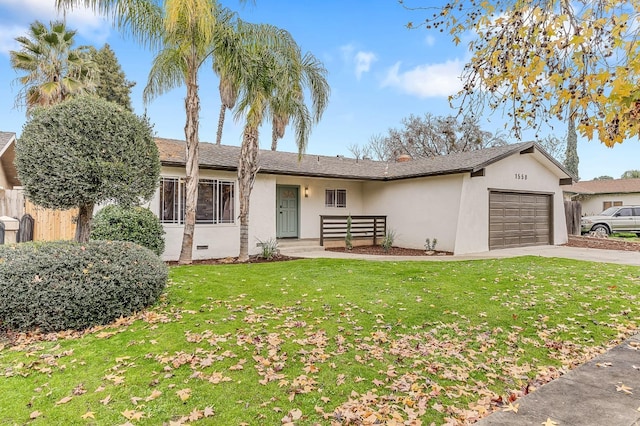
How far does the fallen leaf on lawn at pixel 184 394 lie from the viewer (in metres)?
3.14

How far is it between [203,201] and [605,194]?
30725 millimetres

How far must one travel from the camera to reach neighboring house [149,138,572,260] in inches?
473

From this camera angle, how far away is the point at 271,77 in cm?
1015

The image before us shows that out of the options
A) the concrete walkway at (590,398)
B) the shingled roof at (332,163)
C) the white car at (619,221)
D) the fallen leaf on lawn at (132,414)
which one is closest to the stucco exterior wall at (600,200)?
A: the white car at (619,221)

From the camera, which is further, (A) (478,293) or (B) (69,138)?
(A) (478,293)

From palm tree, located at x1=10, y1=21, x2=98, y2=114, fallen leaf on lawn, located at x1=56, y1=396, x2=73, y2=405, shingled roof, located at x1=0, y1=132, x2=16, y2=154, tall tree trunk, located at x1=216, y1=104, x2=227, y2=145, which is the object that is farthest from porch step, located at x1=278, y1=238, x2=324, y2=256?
tall tree trunk, located at x1=216, y1=104, x2=227, y2=145

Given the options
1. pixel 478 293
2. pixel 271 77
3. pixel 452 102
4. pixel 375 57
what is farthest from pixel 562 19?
pixel 375 57

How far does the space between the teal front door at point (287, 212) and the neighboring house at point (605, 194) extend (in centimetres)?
2103

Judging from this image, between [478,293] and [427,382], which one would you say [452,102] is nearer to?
[427,382]

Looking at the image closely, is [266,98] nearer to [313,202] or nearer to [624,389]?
[313,202]

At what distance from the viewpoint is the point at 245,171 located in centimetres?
1088

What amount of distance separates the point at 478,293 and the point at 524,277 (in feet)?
6.92

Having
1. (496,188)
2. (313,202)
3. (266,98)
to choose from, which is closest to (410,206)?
(496,188)

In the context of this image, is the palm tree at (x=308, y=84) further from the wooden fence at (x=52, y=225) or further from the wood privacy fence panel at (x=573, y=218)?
the wood privacy fence panel at (x=573, y=218)
